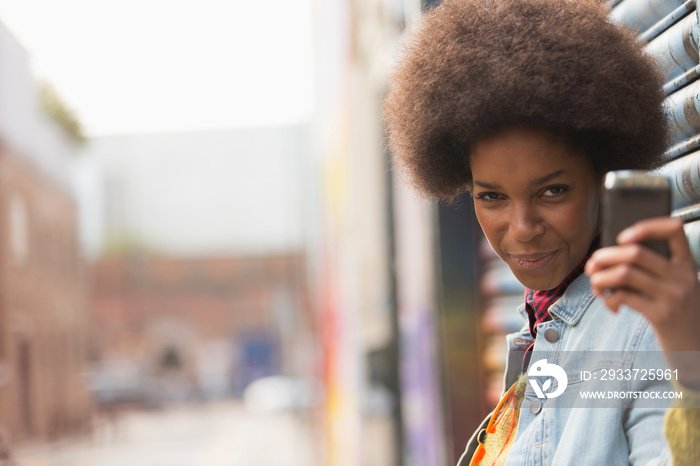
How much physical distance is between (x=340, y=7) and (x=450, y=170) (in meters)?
7.78

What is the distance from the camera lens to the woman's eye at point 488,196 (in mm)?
1214

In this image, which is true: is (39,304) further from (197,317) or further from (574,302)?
(197,317)

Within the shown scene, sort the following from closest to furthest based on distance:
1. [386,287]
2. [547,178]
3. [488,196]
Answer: [547,178], [488,196], [386,287]

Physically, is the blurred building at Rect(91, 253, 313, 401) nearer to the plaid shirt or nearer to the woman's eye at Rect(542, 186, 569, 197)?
the plaid shirt

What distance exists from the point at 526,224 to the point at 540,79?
8.6 inches

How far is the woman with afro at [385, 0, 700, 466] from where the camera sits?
3.33 feet

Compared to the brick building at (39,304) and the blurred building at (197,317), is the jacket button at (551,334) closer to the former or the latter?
the brick building at (39,304)

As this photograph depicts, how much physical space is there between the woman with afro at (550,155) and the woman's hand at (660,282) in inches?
3.9

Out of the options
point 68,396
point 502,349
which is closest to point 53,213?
point 68,396

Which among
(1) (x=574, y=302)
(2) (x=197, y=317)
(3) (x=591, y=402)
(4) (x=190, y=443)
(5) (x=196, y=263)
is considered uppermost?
(5) (x=196, y=263)

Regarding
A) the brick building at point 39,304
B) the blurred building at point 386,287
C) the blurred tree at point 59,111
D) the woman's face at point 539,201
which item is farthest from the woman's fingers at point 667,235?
the brick building at point 39,304

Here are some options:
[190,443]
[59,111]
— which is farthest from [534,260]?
[190,443]

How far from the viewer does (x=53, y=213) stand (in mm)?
19312

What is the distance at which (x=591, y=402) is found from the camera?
1008mm
